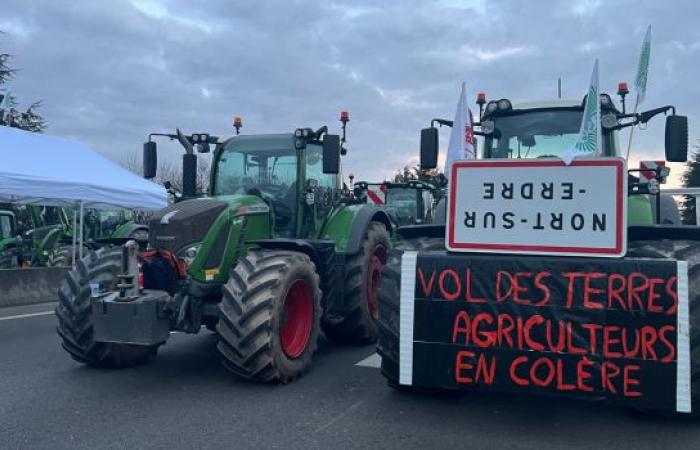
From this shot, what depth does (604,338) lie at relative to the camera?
413 cm

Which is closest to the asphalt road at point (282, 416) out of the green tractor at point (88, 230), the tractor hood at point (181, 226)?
the tractor hood at point (181, 226)

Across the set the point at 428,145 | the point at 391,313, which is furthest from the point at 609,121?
the point at 391,313

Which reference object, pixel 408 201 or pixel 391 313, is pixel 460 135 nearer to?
pixel 391 313

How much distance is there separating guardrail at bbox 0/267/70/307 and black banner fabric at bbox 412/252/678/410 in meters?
9.93

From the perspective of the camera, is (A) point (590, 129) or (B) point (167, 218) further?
(B) point (167, 218)

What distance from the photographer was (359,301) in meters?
7.26

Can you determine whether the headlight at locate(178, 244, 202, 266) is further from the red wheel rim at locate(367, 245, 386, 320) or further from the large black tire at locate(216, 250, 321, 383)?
the red wheel rim at locate(367, 245, 386, 320)

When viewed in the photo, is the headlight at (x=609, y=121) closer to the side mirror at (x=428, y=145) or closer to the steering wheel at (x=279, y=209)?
the side mirror at (x=428, y=145)

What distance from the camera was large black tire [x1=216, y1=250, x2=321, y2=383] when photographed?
536 cm

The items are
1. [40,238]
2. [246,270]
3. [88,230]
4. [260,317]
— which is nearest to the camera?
[260,317]

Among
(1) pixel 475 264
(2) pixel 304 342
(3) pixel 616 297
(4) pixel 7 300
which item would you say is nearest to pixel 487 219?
(1) pixel 475 264

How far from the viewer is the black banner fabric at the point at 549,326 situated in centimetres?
405

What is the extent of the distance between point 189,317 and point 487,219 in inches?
109

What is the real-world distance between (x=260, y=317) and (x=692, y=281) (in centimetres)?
319
